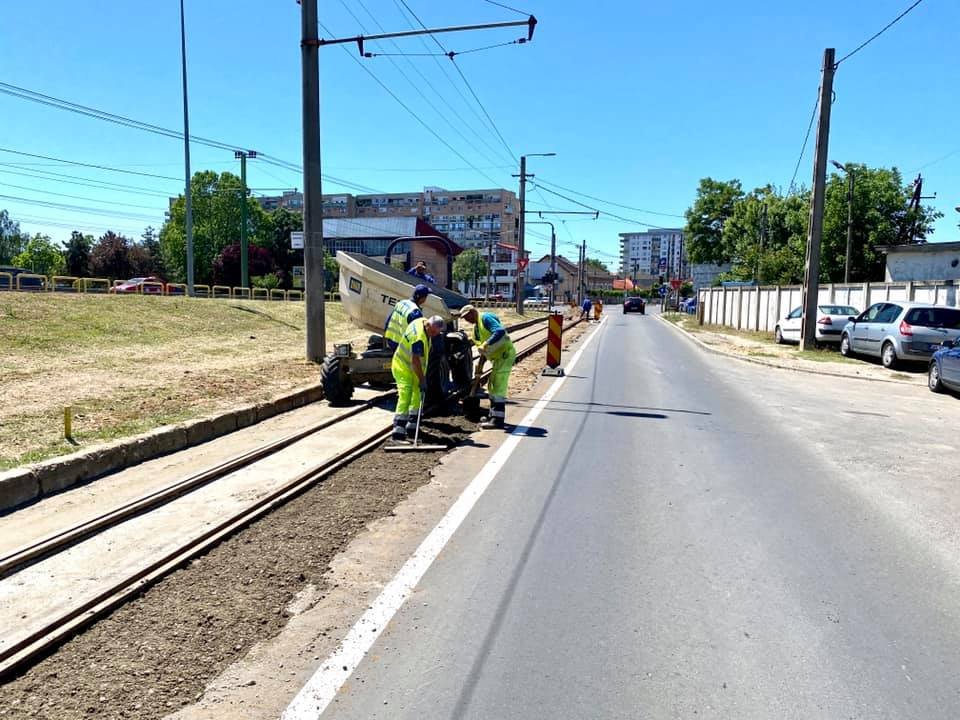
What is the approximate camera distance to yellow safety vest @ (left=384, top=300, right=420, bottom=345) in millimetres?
7930

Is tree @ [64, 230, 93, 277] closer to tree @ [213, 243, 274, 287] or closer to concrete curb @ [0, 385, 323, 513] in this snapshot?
tree @ [213, 243, 274, 287]

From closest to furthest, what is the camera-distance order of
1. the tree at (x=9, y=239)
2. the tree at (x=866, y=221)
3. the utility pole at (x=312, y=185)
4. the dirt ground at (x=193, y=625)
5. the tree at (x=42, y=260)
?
1. the dirt ground at (x=193, y=625)
2. the utility pole at (x=312, y=185)
3. the tree at (x=866, y=221)
4. the tree at (x=42, y=260)
5. the tree at (x=9, y=239)

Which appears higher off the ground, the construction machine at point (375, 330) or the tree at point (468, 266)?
the tree at point (468, 266)

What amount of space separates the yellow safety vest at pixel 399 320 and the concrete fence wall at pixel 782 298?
16.3m

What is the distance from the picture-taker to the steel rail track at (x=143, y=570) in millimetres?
3312

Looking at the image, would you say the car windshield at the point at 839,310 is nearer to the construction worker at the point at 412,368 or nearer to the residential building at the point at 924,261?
the residential building at the point at 924,261

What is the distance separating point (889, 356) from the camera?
16.8m

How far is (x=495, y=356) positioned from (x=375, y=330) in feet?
8.01

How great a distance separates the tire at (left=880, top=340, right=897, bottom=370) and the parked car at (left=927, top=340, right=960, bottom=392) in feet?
10.9

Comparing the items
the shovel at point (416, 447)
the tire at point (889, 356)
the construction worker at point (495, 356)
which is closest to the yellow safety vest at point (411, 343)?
the shovel at point (416, 447)

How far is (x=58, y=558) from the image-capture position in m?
4.44

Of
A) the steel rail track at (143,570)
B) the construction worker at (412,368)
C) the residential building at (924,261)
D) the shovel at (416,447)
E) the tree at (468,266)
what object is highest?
the tree at (468,266)

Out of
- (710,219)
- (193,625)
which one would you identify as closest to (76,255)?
(710,219)

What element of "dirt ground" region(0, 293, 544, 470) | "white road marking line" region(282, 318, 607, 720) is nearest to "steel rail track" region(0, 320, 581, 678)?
"white road marking line" region(282, 318, 607, 720)
